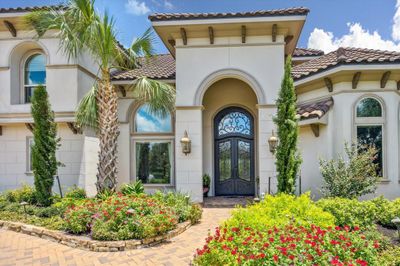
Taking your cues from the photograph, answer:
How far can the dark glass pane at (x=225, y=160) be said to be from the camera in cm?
1245

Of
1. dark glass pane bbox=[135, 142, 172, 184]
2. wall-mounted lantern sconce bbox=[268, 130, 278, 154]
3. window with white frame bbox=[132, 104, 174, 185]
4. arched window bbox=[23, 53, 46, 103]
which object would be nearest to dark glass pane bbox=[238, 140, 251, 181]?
wall-mounted lantern sconce bbox=[268, 130, 278, 154]

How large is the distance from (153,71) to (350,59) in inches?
319

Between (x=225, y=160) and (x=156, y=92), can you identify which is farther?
(x=225, y=160)

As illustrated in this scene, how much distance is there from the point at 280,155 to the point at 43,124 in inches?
314

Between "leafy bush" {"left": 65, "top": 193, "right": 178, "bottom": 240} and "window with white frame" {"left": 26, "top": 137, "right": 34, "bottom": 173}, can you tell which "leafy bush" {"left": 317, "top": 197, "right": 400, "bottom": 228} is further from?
"window with white frame" {"left": 26, "top": 137, "right": 34, "bottom": 173}

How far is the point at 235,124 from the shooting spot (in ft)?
41.2

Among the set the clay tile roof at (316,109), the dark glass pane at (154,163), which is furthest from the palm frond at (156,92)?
the clay tile roof at (316,109)

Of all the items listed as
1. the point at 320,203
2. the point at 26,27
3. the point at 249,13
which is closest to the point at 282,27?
the point at 249,13

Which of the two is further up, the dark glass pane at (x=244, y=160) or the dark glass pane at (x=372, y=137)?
the dark glass pane at (x=372, y=137)

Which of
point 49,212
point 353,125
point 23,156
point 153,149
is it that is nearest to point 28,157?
point 23,156

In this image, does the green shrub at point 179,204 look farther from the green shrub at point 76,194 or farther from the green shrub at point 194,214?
the green shrub at point 76,194

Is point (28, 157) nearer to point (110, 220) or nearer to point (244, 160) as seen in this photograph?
point (110, 220)

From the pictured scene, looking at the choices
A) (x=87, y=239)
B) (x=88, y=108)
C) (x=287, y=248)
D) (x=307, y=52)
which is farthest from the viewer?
(x=307, y=52)

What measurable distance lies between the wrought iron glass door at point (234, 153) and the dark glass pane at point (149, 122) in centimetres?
230
